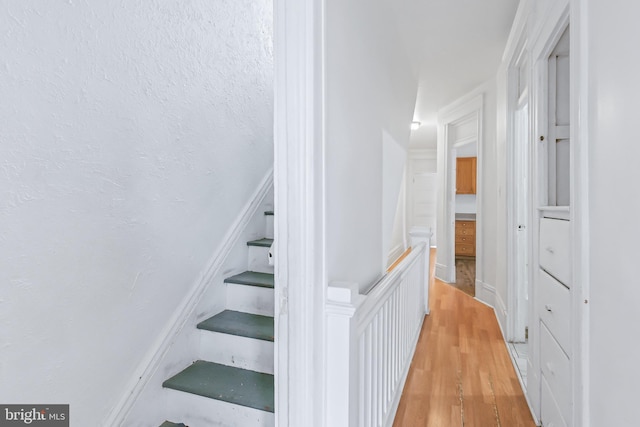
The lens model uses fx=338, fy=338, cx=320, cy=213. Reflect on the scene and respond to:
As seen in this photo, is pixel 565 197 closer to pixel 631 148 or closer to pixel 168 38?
pixel 631 148

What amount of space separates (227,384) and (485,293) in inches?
127

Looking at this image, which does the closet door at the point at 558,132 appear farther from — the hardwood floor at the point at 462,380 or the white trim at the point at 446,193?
the white trim at the point at 446,193

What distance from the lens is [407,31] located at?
8.37 ft

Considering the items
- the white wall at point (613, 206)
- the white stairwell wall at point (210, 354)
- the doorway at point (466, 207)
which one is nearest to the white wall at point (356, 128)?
the white stairwell wall at point (210, 354)

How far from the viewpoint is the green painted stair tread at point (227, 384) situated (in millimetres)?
1433

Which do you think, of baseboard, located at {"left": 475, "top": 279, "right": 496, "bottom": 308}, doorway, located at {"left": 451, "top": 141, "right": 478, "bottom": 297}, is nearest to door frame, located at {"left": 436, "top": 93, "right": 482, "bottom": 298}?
baseboard, located at {"left": 475, "top": 279, "right": 496, "bottom": 308}

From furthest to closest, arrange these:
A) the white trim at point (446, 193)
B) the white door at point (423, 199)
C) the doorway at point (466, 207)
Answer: the white door at point (423, 199)
the doorway at point (466, 207)
the white trim at point (446, 193)

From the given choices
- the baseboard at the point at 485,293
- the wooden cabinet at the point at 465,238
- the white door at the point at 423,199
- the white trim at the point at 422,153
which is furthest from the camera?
the white door at the point at 423,199

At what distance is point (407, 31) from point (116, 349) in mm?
2706

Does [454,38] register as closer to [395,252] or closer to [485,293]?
[485,293]

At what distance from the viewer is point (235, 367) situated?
1704mm

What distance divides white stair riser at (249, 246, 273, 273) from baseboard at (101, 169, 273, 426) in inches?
6.2

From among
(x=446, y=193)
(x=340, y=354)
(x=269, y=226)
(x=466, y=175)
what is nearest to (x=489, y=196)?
(x=446, y=193)

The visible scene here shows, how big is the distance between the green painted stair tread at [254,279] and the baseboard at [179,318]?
12 cm
